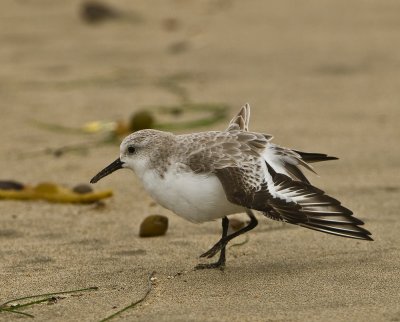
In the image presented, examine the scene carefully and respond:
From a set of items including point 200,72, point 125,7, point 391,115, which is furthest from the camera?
→ point 125,7

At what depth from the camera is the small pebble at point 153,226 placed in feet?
18.8

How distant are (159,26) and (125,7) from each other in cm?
100

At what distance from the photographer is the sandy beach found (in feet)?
15.2

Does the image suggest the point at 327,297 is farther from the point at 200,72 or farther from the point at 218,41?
the point at 218,41

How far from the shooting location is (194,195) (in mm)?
4836

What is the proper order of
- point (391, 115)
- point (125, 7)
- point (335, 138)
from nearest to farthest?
1. point (335, 138)
2. point (391, 115)
3. point (125, 7)

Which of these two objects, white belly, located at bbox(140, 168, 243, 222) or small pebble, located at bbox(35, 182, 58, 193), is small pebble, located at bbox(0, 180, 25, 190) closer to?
small pebble, located at bbox(35, 182, 58, 193)

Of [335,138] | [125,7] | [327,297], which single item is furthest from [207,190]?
[125,7]

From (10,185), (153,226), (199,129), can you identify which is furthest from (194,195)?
(199,129)

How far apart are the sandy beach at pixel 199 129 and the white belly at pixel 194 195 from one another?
1.04 ft

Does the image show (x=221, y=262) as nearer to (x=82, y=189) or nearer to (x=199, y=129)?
(x=82, y=189)

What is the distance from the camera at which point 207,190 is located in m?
4.85

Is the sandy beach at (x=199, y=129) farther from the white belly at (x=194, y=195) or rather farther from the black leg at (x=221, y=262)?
the white belly at (x=194, y=195)

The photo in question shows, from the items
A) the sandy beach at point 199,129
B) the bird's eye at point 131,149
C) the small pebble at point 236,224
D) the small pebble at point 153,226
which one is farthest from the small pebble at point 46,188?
the bird's eye at point 131,149
